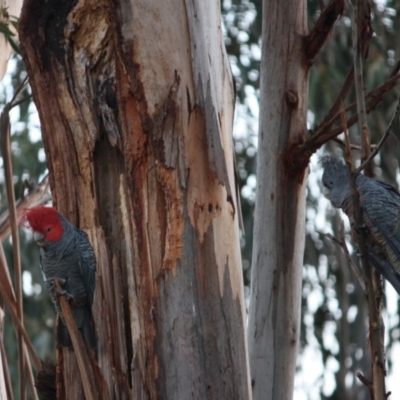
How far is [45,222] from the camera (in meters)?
2.38

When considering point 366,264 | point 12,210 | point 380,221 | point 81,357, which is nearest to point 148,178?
point 12,210

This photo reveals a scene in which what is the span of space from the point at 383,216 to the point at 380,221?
0.03 m

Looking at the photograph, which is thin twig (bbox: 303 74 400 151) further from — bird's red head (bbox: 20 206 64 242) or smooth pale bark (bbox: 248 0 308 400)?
bird's red head (bbox: 20 206 64 242)

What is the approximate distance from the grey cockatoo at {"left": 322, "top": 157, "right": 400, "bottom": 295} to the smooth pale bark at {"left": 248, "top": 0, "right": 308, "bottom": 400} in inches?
16.3

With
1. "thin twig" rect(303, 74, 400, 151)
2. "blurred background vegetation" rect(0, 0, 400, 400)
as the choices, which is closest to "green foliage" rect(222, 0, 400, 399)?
"blurred background vegetation" rect(0, 0, 400, 400)

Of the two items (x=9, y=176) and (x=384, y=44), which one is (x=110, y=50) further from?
(x=384, y=44)

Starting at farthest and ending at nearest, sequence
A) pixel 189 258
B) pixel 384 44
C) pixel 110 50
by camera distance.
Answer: pixel 384 44 → pixel 110 50 → pixel 189 258

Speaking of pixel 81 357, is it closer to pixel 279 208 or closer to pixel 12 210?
pixel 12 210

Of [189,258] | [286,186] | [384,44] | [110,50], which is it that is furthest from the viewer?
[384,44]

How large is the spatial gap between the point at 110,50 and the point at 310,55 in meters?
0.71

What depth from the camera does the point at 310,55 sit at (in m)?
2.59

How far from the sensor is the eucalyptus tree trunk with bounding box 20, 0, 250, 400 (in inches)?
78.4

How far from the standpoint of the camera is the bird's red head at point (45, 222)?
2.31 metres

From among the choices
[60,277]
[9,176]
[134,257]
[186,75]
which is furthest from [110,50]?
[60,277]
